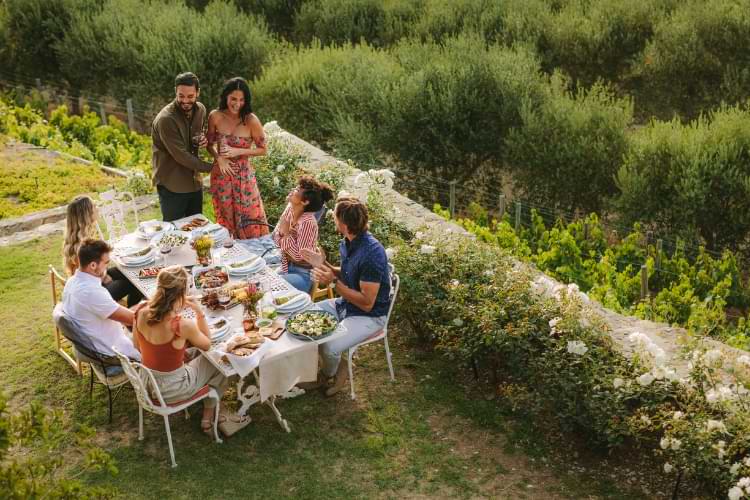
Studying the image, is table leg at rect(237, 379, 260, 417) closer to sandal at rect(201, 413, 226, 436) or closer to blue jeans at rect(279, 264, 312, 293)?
sandal at rect(201, 413, 226, 436)

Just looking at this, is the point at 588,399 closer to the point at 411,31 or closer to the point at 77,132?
the point at 77,132

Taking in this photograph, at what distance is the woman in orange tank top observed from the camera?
211 inches

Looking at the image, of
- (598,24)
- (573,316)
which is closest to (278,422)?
(573,316)

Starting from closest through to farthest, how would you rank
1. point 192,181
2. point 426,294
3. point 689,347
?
point 689,347 → point 426,294 → point 192,181

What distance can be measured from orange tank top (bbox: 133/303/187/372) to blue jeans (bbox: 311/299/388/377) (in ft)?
4.11

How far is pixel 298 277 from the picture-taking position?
7.10m

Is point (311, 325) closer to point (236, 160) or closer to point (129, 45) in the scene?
point (236, 160)

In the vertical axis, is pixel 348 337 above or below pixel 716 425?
below

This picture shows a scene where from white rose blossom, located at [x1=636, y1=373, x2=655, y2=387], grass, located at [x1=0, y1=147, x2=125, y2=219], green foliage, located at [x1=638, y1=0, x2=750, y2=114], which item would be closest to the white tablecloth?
white rose blossom, located at [x1=636, y1=373, x2=655, y2=387]

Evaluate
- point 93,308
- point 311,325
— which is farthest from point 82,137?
point 311,325

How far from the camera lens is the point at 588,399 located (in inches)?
220

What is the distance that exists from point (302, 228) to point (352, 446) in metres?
2.08

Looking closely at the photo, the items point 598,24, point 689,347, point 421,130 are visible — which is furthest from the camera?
point 598,24

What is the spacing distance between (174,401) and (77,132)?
34.8ft
